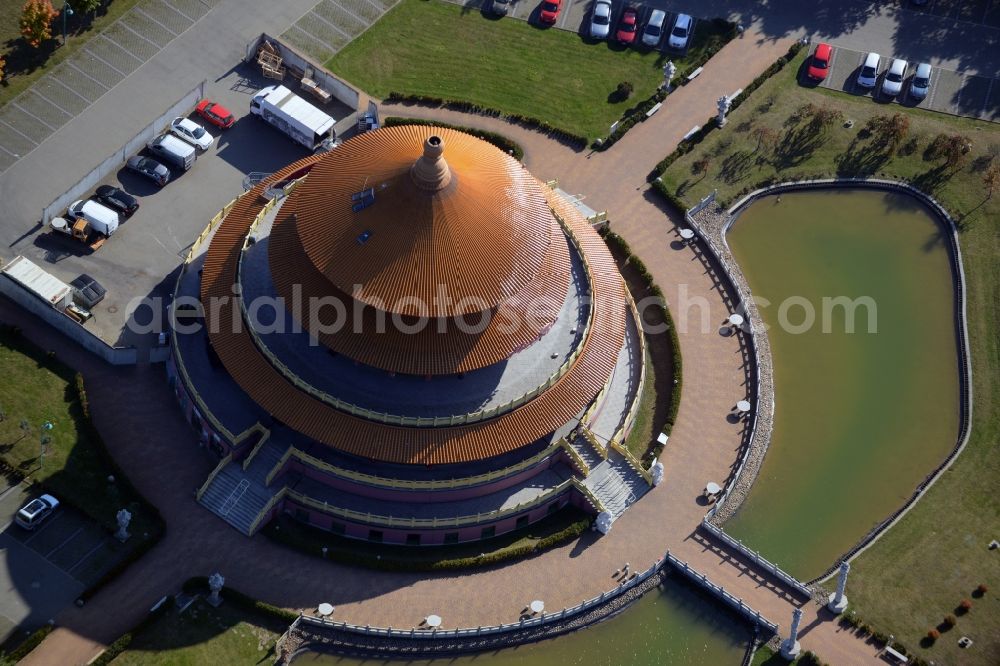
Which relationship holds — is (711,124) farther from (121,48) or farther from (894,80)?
(121,48)

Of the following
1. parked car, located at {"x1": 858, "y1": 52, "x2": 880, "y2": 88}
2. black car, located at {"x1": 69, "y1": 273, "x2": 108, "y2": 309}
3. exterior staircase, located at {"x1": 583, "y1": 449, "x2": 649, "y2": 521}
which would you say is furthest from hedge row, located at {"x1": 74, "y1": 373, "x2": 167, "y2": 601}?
parked car, located at {"x1": 858, "y1": 52, "x2": 880, "y2": 88}

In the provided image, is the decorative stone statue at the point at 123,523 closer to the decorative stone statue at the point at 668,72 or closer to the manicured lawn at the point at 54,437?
the manicured lawn at the point at 54,437

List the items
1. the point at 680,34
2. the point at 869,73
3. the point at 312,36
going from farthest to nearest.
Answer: the point at 680,34 → the point at 869,73 → the point at 312,36

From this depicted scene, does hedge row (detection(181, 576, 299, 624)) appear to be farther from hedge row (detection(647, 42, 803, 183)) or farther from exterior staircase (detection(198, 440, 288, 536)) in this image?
hedge row (detection(647, 42, 803, 183))

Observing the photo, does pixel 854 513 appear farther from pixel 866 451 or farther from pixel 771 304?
pixel 771 304

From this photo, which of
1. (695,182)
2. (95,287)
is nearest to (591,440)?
(695,182)

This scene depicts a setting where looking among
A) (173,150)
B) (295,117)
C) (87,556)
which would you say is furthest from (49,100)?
(87,556)

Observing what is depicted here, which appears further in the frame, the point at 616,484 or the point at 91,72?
the point at 91,72
